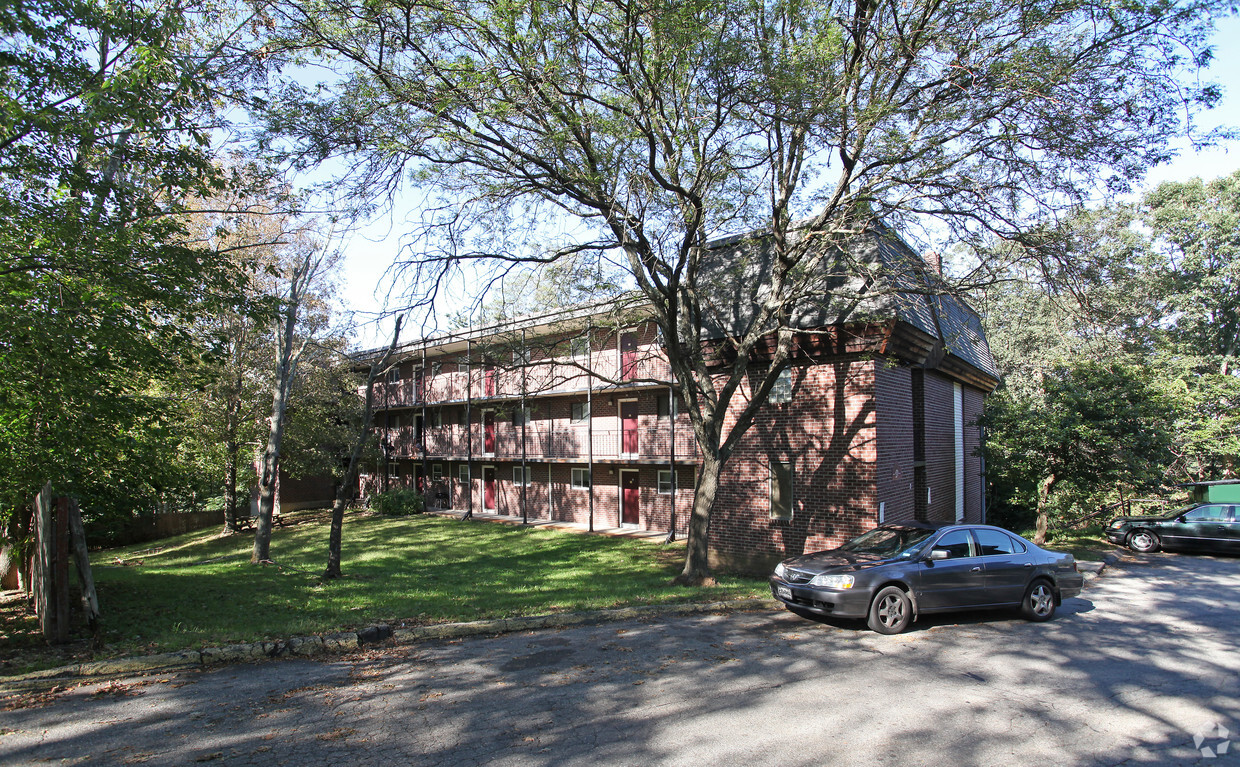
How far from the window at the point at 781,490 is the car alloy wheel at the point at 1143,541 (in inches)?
397

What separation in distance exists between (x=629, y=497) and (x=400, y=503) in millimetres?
11926

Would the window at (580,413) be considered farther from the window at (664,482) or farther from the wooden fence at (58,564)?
the wooden fence at (58,564)

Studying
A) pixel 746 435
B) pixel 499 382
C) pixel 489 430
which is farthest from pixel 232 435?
pixel 746 435

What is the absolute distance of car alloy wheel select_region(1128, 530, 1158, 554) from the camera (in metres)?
16.6

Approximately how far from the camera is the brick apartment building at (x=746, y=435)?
1362cm

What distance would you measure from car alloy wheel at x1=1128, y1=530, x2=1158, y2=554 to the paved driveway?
10393 millimetres

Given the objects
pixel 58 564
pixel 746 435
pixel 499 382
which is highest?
pixel 499 382

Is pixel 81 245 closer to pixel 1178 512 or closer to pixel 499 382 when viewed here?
pixel 499 382

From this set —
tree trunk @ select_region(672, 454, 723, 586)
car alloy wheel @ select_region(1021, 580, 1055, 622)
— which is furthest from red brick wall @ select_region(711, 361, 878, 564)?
car alloy wheel @ select_region(1021, 580, 1055, 622)

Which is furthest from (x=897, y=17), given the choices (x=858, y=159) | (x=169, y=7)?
(x=169, y=7)

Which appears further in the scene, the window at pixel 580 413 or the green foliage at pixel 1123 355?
the window at pixel 580 413

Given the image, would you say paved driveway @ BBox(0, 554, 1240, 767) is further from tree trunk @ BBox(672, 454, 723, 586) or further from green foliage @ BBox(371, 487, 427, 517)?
green foliage @ BBox(371, 487, 427, 517)

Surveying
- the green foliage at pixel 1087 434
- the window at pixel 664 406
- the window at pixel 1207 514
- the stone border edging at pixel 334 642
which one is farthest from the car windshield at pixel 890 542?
the window at pixel 1207 514

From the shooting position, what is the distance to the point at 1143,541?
1670 centimetres
